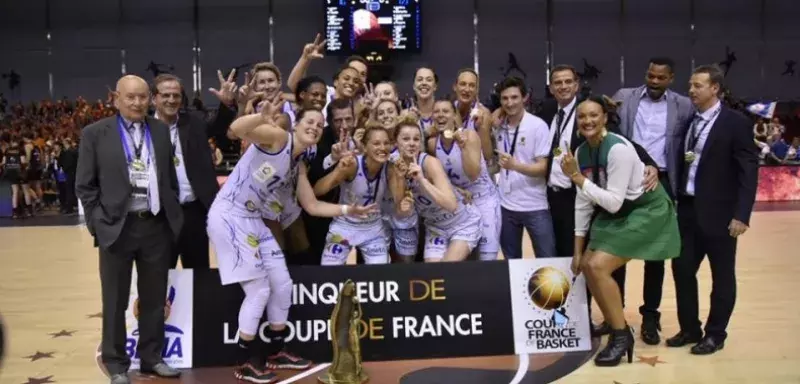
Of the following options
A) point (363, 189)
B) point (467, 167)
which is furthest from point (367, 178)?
point (467, 167)

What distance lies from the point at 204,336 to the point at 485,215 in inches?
74.0

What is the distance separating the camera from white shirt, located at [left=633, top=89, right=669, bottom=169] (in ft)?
15.9

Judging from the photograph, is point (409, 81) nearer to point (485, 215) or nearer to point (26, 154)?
point (26, 154)

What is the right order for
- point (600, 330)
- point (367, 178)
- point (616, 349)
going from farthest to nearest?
point (600, 330), point (367, 178), point (616, 349)

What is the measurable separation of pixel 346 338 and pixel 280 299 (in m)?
0.51

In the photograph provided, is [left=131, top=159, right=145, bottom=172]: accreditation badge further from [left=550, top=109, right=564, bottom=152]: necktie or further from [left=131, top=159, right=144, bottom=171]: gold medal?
[left=550, top=109, right=564, bottom=152]: necktie

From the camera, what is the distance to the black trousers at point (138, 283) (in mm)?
3990

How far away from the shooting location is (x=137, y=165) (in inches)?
156

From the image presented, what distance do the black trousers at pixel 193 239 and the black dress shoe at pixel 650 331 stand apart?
285cm

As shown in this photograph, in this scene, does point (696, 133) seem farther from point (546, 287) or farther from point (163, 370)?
point (163, 370)

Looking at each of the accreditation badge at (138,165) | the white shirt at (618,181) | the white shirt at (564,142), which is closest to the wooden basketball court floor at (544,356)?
the white shirt at (618,181)

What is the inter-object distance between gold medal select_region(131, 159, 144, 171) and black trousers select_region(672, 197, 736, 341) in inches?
128

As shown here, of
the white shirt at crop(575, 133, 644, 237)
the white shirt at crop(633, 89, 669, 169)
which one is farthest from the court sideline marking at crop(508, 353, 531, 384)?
the white shirt at crop(633, 89, 669, 169)

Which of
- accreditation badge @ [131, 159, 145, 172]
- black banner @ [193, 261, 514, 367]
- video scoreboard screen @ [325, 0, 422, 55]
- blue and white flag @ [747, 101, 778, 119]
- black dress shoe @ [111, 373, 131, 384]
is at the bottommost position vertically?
black dress shoe @ [111, 373, 131, 384]
